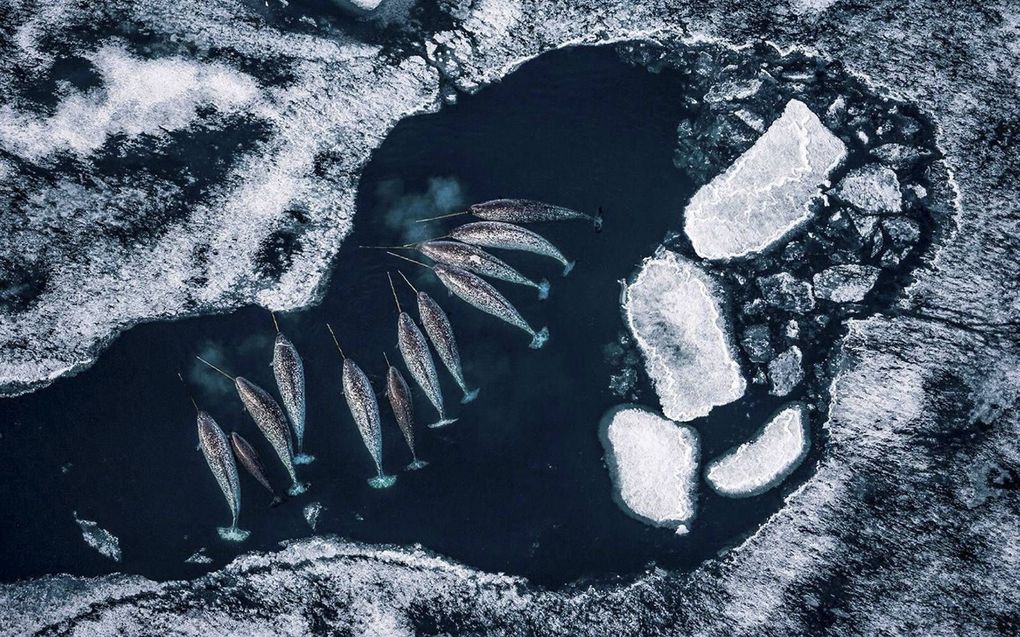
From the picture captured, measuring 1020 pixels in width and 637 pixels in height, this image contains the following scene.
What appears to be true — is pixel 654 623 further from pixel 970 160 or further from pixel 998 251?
pixel 970 160

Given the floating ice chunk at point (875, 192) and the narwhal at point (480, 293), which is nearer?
the floating ice chunk at point (875, 192)

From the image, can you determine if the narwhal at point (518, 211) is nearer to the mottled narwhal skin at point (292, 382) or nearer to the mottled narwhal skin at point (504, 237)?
the mottled narwhal skin at point (504, 237)

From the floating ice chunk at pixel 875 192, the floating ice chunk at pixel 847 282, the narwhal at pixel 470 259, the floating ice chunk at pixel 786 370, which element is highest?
the floating ice chunk at pixel 875 192

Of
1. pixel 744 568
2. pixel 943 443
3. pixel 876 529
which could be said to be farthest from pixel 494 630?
pixel 943 443

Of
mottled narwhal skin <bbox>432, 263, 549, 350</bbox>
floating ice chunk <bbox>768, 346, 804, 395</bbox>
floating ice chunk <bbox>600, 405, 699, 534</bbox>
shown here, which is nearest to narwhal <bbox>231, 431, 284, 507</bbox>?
mottled narwhal skin <bbox>432, 263, 549, 350</bbox>

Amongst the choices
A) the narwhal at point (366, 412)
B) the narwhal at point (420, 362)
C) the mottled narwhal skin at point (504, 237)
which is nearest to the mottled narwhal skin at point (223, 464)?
the narwhal at point (366, 412)

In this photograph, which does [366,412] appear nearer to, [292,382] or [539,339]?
[292,382]
